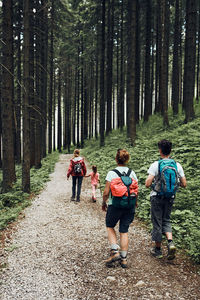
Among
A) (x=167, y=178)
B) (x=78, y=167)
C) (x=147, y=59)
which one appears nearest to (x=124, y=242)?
(x=167, y=178)

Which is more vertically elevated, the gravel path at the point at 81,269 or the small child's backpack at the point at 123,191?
the small child's backpack at the point at 123,191

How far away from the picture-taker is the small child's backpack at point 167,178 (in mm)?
4066

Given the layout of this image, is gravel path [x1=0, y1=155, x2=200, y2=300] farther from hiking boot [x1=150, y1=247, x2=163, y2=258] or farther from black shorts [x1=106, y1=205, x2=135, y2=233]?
black shorts [x1=106, y1=205, x2=135, y2=233]

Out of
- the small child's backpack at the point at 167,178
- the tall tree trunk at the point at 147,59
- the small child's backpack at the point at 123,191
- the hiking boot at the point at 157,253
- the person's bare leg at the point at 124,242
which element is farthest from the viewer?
the tall tree trunk at the point at 147,59

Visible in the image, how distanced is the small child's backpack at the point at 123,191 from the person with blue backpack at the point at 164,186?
1.21 ft

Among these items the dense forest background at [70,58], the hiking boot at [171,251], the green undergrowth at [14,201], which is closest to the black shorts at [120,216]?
the hiking boot at [171,251]

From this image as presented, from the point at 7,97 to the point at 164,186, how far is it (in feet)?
26.0

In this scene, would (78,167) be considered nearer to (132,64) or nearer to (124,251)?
(124,251)

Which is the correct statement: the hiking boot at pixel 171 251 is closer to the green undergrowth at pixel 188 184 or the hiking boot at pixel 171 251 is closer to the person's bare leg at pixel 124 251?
the green undergrowth at pixel 188 184

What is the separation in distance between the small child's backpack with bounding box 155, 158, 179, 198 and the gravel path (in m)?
1.38

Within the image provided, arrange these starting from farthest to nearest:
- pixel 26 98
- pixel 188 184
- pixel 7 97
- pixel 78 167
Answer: pixel 7 97
pixel 26 98
pixel 78 167
pixel 188 184

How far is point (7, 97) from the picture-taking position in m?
9.56

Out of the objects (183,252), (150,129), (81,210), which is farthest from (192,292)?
(150,129)

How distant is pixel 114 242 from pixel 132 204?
819 millimetres
